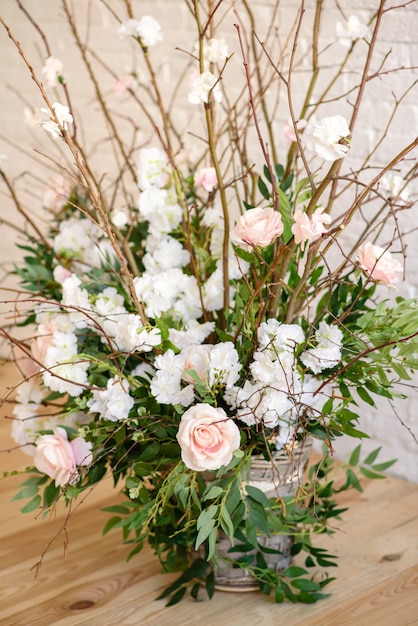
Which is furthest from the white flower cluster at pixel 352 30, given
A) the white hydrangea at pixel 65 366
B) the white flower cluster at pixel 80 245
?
the white hydrangea at pixel 65 366

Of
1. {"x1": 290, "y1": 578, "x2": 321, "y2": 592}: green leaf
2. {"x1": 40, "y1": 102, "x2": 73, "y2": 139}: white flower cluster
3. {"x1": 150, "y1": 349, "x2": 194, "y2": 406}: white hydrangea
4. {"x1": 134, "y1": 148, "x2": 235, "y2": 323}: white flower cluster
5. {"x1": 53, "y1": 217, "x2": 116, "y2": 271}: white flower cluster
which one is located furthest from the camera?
{"x1": 53, "y1": 217, "x2": 116, "y2": 271}: white flower cluster

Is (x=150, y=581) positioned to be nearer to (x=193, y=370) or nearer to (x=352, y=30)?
(x=193, y=370)

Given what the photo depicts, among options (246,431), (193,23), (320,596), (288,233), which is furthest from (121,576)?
(193,23)

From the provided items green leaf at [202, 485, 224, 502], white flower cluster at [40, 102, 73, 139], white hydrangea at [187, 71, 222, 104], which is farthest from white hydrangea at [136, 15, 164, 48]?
green leaf at [202, 485, 224, 502]

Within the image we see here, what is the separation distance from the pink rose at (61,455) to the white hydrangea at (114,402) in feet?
0.22

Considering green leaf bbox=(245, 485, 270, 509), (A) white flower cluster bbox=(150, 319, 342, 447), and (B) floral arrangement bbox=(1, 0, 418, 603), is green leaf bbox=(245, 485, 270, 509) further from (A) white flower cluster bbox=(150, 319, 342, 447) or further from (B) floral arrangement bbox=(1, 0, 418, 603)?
(A) white flower cluster bbox=(150, 319, 342, 447)

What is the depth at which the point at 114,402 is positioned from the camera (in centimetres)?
130

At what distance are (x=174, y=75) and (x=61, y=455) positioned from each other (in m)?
1.45

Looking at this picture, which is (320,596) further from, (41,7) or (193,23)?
(41,7)

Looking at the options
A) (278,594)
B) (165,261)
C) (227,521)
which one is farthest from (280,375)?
(278,594)

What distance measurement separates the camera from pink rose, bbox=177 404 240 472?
1182 millimetres

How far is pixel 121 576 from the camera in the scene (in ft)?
5.27

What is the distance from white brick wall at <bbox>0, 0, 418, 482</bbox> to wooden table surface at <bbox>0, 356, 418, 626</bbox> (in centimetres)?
28

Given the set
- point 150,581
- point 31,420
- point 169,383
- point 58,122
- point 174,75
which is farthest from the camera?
point 174,75
